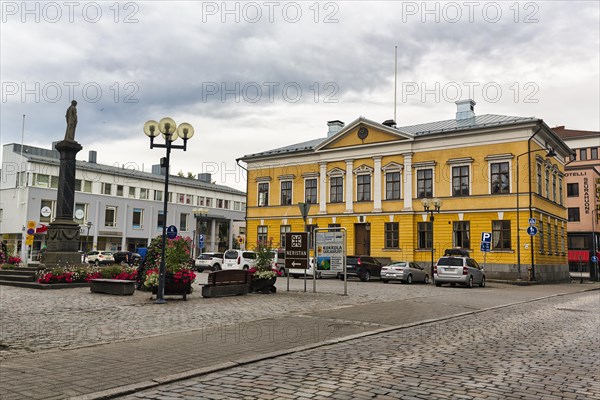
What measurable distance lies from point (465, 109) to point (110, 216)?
4597 cm

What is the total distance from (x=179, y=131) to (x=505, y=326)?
34.6ft

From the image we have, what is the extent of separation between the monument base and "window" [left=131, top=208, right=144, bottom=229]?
50032 mm

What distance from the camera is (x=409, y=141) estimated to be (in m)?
44.2

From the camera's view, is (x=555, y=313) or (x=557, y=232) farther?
(x=557, y=232)

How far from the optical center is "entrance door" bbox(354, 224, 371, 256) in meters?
46.0

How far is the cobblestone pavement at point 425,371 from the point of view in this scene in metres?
6.09

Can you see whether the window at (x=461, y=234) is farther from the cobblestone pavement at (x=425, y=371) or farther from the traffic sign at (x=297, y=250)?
the cobblestone pavement at (x=425, y=371)

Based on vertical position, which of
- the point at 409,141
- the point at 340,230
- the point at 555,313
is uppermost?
the point at 409,141

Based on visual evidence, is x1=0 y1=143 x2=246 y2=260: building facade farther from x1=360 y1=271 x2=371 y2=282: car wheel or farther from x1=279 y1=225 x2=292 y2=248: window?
x1=360 y1=271 x2=371 y2=282: car wheel

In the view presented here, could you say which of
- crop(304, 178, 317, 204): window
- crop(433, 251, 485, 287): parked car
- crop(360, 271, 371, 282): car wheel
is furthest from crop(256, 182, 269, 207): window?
crop(433, 251, 485, 287): parked car

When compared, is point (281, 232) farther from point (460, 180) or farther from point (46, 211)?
point (46, 211)

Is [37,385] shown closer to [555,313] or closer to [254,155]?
[555,313]

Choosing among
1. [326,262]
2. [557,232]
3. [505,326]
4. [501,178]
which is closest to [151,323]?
[505,326]

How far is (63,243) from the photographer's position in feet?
73.8
